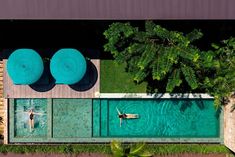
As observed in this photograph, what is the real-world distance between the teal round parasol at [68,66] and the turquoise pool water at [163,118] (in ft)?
8.18

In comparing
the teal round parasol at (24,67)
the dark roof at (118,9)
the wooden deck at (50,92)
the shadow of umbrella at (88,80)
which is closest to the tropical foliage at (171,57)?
the dark roof at (118,9)

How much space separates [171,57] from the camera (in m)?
16.0

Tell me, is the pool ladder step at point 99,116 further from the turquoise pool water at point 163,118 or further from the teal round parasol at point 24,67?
the teal round parasol at point 24,67

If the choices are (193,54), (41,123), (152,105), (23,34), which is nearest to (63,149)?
(41,123)

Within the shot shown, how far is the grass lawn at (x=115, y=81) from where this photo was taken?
19922mm

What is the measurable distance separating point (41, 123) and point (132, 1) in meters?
8.25

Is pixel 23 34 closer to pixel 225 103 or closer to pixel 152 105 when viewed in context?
pixel 152 105

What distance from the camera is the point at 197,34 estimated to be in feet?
54.7

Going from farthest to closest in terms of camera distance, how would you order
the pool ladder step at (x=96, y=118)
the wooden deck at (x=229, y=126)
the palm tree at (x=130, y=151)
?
the pool ladder step at (x=96, y=118)
the wooden deck at (x=229, y=126)
the palm tree at (x=130, y=151)

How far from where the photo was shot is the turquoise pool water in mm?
19828

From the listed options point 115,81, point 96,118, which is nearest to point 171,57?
point 115,81

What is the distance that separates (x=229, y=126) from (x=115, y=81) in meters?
6.31

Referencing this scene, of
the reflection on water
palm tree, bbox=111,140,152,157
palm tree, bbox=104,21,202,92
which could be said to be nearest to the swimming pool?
the reflection on water

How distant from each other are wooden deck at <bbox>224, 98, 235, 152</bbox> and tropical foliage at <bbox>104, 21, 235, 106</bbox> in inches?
32.0
